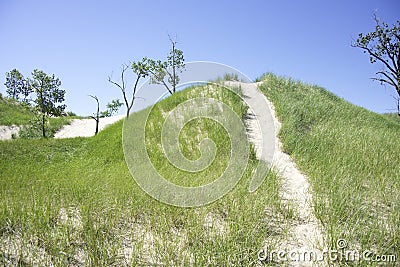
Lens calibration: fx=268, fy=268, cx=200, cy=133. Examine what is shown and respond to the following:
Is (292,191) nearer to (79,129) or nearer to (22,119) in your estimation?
(79,129)

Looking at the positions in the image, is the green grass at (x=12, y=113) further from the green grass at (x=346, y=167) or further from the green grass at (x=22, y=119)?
the green grass at (x=346, y=167)

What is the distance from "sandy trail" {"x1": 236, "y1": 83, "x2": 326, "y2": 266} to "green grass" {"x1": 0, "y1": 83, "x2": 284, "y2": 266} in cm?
27

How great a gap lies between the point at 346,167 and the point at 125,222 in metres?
5.49

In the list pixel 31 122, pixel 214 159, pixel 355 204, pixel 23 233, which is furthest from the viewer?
pixel 31 122

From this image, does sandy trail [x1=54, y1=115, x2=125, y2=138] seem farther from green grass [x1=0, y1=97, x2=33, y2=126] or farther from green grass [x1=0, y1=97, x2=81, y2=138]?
green grass [x1=0, y1=97, x2=33, y2=126]

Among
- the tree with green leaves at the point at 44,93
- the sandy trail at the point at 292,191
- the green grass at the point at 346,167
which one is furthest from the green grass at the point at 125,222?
the tree with green leaves at the point at 44,93

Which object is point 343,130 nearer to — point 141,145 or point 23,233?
point 141,145

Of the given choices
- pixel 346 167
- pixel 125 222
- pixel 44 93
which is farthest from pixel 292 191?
pixel 44 93

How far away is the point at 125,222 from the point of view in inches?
183

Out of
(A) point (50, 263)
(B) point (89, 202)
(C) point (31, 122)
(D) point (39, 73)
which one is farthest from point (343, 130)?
(C) point (31, 122)

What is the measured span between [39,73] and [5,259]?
732 inches

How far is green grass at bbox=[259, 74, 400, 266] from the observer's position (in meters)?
4.14

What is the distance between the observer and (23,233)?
3.95 meters

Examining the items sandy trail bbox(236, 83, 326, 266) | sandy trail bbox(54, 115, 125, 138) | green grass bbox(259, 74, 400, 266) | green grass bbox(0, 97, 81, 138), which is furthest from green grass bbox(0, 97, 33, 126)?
green grass bbox(259, 74, 400, 266)
